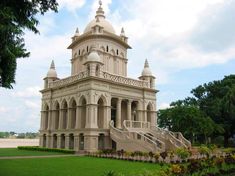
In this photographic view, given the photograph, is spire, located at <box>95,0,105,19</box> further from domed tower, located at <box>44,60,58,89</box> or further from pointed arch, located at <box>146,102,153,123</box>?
pointed arch, located at <box>146,102,153,123</box>

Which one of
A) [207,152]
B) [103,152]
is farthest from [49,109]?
[207,152]

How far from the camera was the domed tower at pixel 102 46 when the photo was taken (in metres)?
40.0

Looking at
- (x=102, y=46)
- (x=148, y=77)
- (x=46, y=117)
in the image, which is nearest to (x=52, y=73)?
(x=46, y=117)

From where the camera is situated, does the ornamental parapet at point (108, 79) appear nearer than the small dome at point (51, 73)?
Yes

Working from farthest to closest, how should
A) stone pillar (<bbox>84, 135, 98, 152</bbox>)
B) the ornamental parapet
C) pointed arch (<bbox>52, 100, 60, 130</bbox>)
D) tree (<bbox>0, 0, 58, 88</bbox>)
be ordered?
1. pointed arch (<bbox>52, 100, 60, 130</bbox>)
2. the ornamental parapet
3. stone pillar (<bbox>84, 135, 98, 152</bbox>)
4. tree (<bbox>0, 0, 58, 88</bbox>)

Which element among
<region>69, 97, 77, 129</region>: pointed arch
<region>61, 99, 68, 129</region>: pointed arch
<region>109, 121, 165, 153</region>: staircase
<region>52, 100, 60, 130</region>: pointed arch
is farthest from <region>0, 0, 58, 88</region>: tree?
<region>52, 100, 60, 130</region>: pointed arch

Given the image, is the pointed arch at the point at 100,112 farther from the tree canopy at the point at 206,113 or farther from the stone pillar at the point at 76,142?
the tree canopy at the point at 206,113

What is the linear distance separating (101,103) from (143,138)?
801 cm

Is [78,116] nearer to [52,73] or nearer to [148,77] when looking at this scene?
[52,73]

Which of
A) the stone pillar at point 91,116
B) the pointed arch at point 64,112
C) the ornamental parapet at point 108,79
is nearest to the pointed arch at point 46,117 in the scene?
the ornamental parapet at point 108,79

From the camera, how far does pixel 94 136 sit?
32812 mm

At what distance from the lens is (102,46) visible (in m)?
40.1

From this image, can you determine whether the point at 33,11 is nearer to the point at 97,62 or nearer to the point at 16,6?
the point at 16,6

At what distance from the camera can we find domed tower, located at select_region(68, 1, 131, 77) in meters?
40.0
